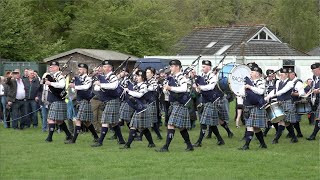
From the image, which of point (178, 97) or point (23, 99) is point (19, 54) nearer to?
point (23, 99)

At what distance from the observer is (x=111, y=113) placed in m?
12.8

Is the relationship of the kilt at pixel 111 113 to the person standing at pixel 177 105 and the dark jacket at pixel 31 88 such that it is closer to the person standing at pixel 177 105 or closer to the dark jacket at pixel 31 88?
the person standing at pixel 177 105

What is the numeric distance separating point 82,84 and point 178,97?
90.0 inches

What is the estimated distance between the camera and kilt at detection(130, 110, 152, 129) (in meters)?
12.2

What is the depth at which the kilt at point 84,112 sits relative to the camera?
42.9 feet

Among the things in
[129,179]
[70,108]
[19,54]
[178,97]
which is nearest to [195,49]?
[19,54]

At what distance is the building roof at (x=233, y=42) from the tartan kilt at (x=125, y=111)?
2775 cm

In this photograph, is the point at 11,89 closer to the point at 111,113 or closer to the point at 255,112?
the point at 111,113

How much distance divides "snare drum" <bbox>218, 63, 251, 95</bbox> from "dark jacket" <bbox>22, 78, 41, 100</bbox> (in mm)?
5104

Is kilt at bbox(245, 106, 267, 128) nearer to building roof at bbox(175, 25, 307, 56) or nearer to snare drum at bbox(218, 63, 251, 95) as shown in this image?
snare drum at bbox(218, 63, 251, 95)

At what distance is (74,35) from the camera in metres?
38.1

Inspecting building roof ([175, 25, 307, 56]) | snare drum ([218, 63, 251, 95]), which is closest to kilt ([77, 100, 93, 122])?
snare drum ([218, 63, 251, 95])

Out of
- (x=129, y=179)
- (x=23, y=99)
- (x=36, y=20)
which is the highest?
(x=36, y=20)

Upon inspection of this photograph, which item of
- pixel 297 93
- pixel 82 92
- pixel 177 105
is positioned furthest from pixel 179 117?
pixel 297 93
